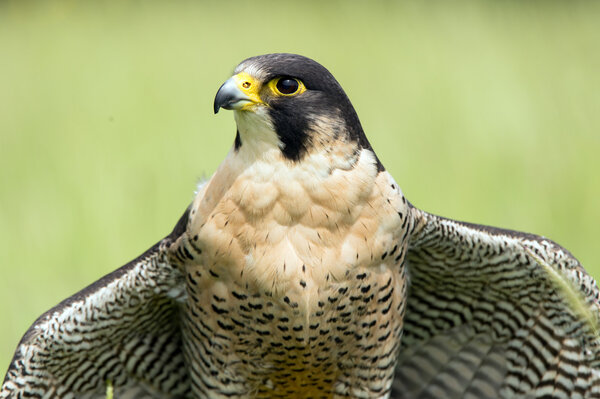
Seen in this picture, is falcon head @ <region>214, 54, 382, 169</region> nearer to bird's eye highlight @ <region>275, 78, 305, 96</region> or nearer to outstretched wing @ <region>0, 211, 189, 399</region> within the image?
bird's eye highlight @ <region>275, 78, 305, 96</region>

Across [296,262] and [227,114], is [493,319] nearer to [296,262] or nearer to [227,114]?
[296,262]

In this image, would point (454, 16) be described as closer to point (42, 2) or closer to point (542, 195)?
point (542, 195)

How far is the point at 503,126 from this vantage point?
962 cm

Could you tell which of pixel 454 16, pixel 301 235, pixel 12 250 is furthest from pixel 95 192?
pixel 454 16

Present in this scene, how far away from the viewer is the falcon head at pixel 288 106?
13.0 ft

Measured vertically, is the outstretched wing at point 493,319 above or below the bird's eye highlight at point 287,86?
below

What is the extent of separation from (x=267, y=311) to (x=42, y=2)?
1077 centimetres

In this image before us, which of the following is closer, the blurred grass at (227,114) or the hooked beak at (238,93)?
the hooked beak at (238,93)

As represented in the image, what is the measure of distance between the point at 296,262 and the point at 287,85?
2.46 feet

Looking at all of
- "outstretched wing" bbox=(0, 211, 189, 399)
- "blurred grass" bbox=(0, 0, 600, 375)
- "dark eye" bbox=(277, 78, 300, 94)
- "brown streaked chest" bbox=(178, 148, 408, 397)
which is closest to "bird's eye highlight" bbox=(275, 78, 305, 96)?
"dark eye" bbox=(277, 78, 300, 94)

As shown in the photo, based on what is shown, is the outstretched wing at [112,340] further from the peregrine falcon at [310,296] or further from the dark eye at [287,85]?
the dark eye at [287,85]

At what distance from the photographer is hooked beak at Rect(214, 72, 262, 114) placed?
3867 millimetres

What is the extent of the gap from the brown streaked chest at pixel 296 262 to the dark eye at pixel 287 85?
0.31 meters

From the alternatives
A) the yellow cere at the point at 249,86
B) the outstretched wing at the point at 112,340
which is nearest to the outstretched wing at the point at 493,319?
the yellow cere at the point at 249,86
